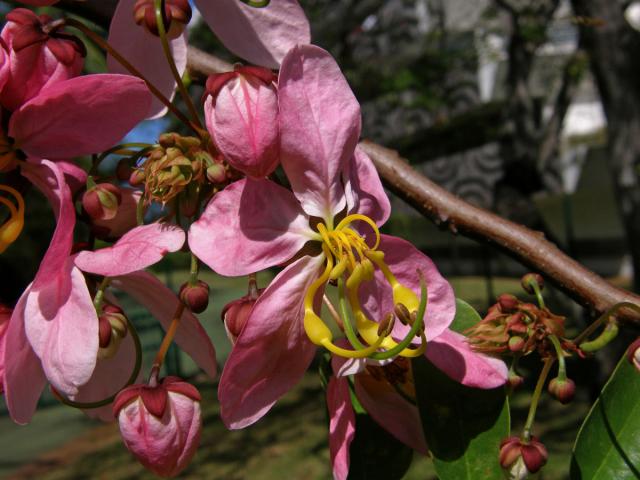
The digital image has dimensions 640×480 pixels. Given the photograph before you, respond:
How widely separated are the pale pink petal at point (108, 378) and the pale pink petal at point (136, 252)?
146 mm

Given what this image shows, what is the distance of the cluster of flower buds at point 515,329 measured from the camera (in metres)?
0.54

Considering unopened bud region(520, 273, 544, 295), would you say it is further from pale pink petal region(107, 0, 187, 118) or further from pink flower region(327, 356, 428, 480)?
pale pink petal region(107, 0, 187, 118)

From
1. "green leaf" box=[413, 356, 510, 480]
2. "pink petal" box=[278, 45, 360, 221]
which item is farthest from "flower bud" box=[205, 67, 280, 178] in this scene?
"green leaf" box=[413, 356, 510, 480]

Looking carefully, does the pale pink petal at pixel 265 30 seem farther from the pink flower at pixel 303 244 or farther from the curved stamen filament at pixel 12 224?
the curved stamen filament at pixel 12 224

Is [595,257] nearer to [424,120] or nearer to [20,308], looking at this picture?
[424,120]

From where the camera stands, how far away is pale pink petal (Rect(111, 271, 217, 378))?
53 cm

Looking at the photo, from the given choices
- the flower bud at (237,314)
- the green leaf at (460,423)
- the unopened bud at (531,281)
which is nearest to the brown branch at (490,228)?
the unopened bud at (531,281)

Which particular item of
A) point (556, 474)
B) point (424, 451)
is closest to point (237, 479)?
point (556, 474)

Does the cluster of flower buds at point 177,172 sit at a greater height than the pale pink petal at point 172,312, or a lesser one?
greater

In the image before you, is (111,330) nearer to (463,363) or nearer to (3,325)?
(3,325)

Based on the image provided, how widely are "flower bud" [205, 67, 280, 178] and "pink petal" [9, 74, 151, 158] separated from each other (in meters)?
0.06

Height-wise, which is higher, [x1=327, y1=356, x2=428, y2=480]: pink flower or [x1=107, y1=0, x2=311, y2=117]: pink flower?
[x1=107, y1=0, x2=311, y2=117]: pink flower

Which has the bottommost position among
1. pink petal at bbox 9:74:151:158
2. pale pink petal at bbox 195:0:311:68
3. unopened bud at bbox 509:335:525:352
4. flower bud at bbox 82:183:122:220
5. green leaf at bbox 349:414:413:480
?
green leaf at bbox 349:414:413:480

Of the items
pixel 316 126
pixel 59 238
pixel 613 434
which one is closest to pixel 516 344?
pixel 613 434
